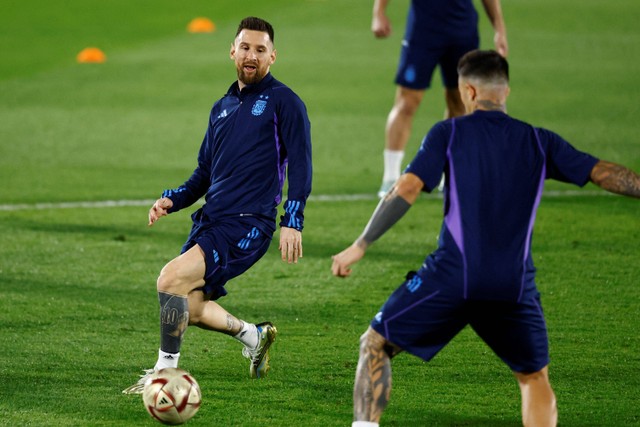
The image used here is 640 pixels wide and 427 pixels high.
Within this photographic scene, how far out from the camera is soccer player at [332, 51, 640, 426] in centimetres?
496

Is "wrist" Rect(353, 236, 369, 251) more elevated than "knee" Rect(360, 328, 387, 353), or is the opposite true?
"wrist" Rect(353, 236, 369, 251)

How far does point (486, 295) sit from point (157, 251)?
5157 mm

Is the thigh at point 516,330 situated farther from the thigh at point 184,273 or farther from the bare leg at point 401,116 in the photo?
the bare leg at point 401,116

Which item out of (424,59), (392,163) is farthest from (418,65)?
(392,163)

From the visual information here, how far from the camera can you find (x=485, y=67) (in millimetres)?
5121

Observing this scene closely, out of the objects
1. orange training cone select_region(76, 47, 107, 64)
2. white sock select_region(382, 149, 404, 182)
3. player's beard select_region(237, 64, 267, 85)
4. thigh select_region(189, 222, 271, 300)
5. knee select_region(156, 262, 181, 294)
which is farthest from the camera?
orange training cone select_region(76, 47, 107, 64)

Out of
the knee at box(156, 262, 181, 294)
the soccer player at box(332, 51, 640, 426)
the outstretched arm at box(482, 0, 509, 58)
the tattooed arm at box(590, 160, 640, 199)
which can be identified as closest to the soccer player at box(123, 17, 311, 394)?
the knee at box(156, 262, 181, 294)

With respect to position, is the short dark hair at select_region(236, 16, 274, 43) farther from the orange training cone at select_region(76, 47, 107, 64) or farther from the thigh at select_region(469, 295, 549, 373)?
the orange training cone at select_region(76, 47, 107, 64)

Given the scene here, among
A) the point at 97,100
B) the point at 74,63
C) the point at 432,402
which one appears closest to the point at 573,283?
the point at 432,402

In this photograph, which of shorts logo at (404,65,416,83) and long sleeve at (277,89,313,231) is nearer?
long sleeve at (277,89,313,231)

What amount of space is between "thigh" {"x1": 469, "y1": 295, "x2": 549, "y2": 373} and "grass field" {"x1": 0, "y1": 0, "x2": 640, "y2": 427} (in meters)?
0.90

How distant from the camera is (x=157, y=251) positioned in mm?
9750

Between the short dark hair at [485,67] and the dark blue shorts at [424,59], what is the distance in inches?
248

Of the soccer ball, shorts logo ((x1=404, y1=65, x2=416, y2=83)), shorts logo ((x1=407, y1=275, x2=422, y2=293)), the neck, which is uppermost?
shorts logo ((x1=404, y1=65, x2=416, y2=83))
